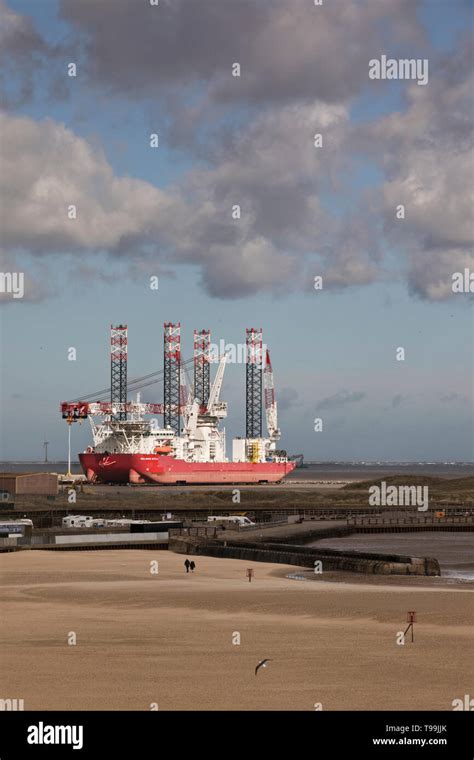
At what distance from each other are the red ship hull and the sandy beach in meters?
110

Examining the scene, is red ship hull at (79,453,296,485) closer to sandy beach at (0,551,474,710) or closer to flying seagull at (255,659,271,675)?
sandy beach at (0,551,474,710)

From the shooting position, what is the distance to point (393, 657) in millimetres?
21172

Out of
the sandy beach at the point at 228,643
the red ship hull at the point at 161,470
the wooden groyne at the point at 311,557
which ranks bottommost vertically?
the sandy beach at the point at 228,643

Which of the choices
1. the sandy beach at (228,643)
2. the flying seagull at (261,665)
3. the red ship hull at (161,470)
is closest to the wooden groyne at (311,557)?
the sandy beach at (228,643)

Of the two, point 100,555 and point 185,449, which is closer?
point 100,555

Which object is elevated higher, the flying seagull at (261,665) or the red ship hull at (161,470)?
the red ship hull at (161,470)

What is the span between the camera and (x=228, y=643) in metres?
23.0

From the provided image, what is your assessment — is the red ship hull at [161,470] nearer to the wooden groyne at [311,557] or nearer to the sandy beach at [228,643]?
the wooden groyne at [311,557]

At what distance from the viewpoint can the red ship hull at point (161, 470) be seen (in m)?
146

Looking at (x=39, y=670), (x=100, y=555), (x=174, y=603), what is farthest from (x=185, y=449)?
(x=39, y=670)

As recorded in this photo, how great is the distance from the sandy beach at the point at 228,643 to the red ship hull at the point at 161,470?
110m

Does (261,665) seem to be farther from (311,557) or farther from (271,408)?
(271,408)
